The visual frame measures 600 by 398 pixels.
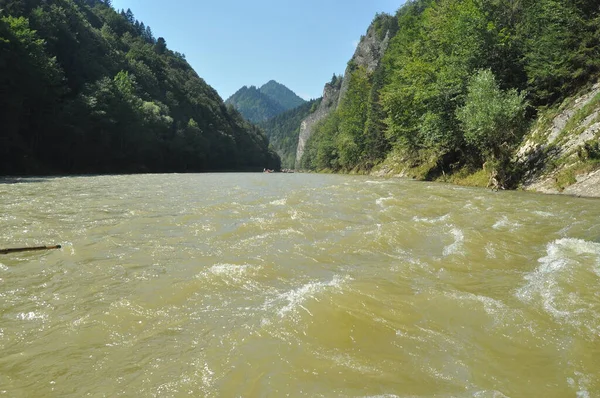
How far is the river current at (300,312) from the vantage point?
339cm

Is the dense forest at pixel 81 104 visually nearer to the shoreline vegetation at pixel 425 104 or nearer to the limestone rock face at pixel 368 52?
the shoreline vegetation at pixel 425 104

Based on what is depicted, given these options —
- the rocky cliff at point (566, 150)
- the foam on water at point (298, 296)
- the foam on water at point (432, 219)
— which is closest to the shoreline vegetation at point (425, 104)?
the rocky cliff at point (566, 150)

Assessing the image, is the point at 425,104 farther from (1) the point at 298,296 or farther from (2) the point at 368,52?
(2) the point at 368,52

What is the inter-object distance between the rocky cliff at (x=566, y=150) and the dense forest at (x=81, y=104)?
44.6m

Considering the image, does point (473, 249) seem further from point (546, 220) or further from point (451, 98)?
point (451, 98)

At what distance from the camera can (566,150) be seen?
19.5m

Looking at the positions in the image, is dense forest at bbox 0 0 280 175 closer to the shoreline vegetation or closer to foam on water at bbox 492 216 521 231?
the shoreline vegetation

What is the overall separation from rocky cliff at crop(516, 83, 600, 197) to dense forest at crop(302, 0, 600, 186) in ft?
3.59

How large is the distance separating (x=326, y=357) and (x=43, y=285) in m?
4.72

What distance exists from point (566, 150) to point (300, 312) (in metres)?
21.0

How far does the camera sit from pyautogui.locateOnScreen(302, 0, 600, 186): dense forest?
22.0 meters

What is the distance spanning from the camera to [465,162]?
3044 centimetres

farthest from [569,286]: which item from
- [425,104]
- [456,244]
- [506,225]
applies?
[425,104]

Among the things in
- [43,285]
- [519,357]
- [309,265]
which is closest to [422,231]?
[309,265]
